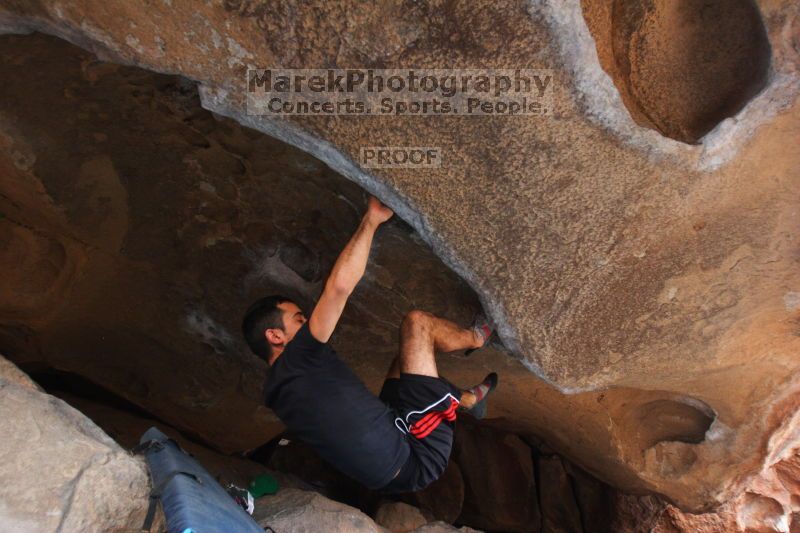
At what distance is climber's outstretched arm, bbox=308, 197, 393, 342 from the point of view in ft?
4.97

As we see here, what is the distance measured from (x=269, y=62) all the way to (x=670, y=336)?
1180 millimetres

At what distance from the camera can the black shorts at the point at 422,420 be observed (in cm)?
168

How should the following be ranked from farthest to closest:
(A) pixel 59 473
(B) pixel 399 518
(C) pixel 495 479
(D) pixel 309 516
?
1. (C) pixel 495 479
2. (B) pixel 399 518
3. (D) pixel 309 516
4. (A) pixel 59 473

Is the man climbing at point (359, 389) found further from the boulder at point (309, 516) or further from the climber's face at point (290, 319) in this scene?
the boulder at point (309, 516)

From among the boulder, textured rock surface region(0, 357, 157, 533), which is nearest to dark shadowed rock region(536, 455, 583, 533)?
the boulder

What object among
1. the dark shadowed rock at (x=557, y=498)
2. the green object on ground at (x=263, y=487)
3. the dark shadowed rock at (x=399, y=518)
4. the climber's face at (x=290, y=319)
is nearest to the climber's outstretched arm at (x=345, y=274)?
the climber's face at (x=290, y=319)

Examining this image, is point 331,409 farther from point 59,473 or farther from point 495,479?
point 495,479

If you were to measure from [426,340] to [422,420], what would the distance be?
0.69 feet

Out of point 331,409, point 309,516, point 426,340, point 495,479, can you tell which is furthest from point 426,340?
point 495,479

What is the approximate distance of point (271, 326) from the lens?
5.50ft

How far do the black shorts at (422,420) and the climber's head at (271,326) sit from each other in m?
0.32

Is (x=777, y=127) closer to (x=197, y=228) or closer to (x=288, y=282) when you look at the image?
(x=288, y=282)

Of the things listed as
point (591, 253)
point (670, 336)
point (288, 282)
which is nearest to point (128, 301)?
point (288, 282)

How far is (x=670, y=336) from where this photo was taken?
5.46ft
